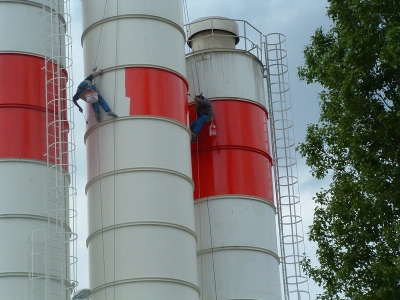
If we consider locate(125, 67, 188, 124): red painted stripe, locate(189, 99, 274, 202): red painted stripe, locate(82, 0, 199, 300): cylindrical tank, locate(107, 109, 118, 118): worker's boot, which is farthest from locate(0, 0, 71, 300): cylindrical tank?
locate(189, 99, 274, 202): red painted stripe

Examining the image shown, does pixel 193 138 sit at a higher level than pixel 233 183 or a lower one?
higher

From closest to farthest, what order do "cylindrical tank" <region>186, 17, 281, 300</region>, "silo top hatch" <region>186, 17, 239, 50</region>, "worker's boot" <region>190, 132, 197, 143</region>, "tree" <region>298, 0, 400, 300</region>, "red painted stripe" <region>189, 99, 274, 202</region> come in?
"tree" <region>298, 0, 400, 300</region> → "cylindrical tank" <region>186, 17, 281, 300</region> → "worker's boot" <region>190, 132, 197, 143</region> → "red painted stripe" <region>189, 99, 274, 202</region> → "silo top hatch" <region>186, 17, 239, 50</region>

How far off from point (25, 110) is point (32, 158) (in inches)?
43.8

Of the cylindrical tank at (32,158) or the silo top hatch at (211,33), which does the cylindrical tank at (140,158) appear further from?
the silo top hatch at (211,33)

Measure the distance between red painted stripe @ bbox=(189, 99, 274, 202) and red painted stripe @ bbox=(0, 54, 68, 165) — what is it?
460 centimetres

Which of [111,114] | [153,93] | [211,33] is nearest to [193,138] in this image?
[153,93]

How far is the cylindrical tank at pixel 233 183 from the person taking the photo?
25.9m

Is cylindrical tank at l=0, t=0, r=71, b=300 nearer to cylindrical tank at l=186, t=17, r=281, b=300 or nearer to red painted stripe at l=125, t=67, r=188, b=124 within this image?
red painted stripe at l=125, t=67, r=188, b=124

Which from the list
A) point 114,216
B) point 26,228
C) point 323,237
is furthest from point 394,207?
point 26,228

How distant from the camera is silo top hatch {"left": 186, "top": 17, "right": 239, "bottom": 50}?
28.8 m

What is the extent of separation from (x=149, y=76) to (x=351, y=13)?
480 centimetres

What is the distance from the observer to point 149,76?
2398 centimetres

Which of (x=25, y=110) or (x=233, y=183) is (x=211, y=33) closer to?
(x=233, y=183)

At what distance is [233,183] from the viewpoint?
87.2 ft
